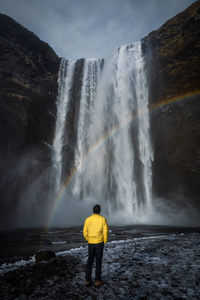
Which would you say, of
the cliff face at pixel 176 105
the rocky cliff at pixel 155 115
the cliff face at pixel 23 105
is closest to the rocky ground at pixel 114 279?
the cliff face at pixel 176 105

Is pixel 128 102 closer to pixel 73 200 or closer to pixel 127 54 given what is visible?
pixel 127 54

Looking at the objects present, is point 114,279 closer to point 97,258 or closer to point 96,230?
point 97,258

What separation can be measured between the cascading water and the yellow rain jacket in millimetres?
25400

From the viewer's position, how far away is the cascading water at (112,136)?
2859cm

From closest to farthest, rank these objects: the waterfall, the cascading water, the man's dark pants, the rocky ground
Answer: the rocky ground < the man's dark pants < the cascading water < the waterfall

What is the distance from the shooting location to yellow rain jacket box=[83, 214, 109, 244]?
348 centimetres

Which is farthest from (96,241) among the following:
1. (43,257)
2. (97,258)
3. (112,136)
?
(112,136)

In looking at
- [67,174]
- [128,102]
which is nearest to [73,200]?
[67,174]

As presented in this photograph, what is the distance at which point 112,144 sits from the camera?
3167cm

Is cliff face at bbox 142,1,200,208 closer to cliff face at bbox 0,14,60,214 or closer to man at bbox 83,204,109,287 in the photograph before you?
cliff face at bbox 0,14,60,214

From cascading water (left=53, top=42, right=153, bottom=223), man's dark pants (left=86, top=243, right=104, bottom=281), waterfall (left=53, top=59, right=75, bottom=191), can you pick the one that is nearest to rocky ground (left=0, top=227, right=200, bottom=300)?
man's dark pants (left=86, top=243, right=104, bottom=281)

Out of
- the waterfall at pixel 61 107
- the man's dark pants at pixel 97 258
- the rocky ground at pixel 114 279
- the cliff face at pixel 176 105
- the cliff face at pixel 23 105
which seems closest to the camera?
the rocky ground at pixel 114 279

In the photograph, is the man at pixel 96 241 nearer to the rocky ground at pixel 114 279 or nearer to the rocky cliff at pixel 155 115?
the rocky ground at pixel 114 279

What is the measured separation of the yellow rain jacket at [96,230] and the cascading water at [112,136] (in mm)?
25400
